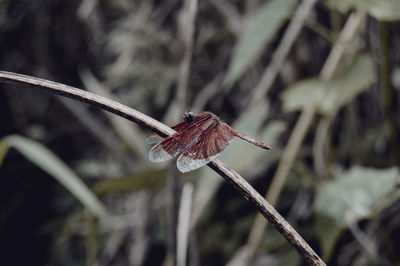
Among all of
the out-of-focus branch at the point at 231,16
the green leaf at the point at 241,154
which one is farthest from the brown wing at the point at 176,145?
the out-of-focus branch at the point at 231,16

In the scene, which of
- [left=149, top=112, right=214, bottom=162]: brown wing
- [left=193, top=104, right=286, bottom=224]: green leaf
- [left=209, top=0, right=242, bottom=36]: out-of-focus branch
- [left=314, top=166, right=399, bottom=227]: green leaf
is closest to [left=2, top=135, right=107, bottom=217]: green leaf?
[left=193, top=104, right=286, bottom=224]: green leaf

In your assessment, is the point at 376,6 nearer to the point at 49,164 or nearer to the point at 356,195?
the point at 356,195

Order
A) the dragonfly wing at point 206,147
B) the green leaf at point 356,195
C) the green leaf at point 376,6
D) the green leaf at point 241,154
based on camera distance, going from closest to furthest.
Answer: the dragonfly wing at point 206,147 < the green leaf at point 376,6 < the green leaf at point 356,195 < the green leaf at point 241,154

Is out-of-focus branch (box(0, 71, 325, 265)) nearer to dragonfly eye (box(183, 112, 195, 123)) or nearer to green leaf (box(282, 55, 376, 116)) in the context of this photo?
dragonfly eye (box(183, 112, 195, 123))

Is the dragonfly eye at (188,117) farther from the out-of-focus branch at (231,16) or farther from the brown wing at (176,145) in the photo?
the out-of-focus branch at (231,16)

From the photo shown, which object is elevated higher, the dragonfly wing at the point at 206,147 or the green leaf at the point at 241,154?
the green leaf at the point at 241,154
